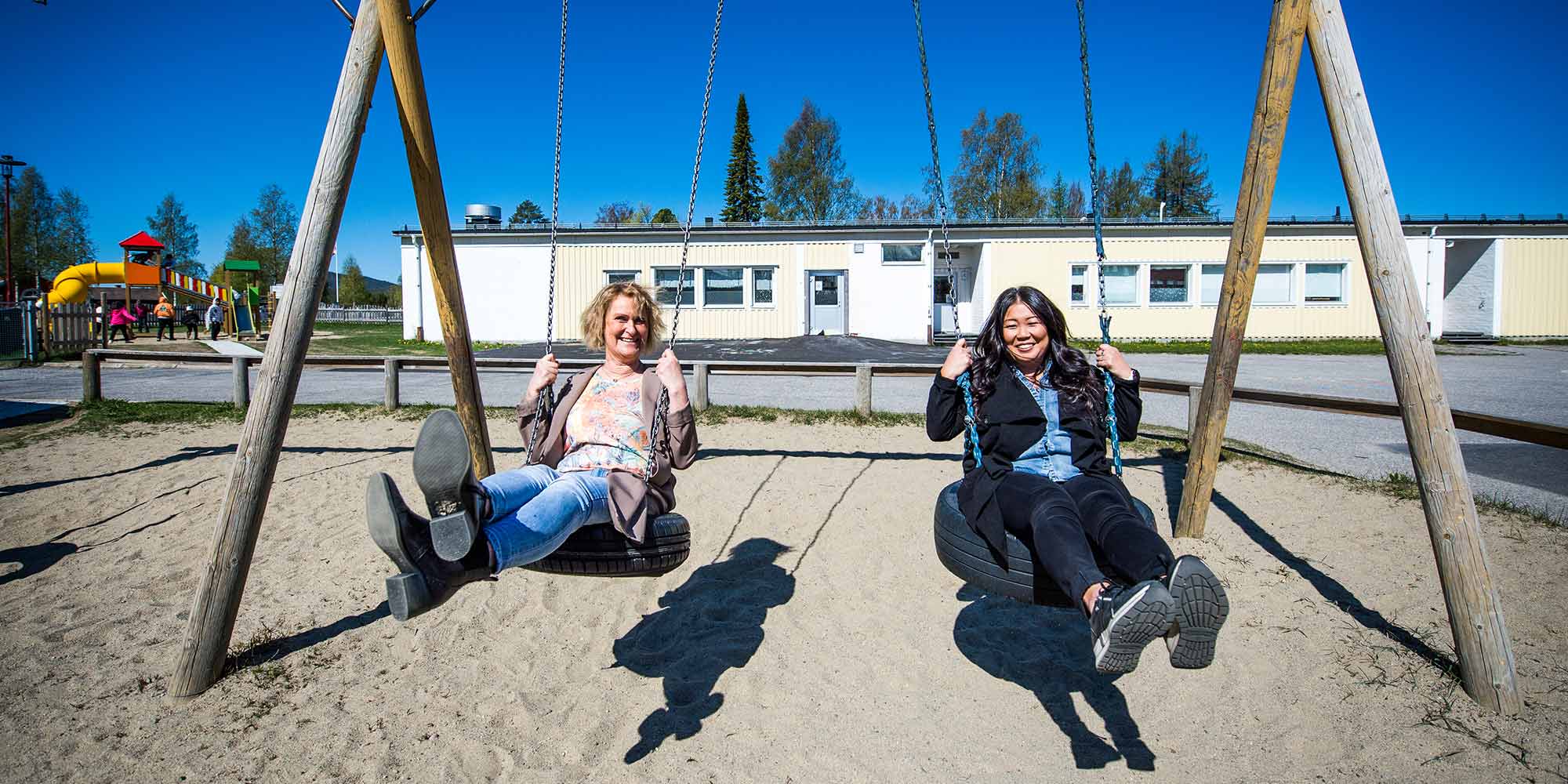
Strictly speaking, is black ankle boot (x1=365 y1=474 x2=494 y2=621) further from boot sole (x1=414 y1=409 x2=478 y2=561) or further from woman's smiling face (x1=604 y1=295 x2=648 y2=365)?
woman's smiling face (x1=604 y1=295 x2=648 y2=365)

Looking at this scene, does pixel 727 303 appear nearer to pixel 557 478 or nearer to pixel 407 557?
pixel 557 478

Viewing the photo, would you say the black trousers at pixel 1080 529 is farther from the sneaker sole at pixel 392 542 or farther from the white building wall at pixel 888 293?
the white building wall at pixel 888 293

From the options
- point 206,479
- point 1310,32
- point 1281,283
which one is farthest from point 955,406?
point 1281,283

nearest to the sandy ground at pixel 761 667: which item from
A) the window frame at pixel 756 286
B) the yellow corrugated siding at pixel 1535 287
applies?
the window frame at pixel 756 286

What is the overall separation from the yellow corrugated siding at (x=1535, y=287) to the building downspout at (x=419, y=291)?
93.5 feet

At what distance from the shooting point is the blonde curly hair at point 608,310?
3309mm

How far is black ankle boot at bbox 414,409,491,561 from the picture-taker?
2.10m

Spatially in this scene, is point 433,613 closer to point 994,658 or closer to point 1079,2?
point 994,658

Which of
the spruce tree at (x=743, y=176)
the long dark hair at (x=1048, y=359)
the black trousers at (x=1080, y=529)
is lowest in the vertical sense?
the black trousers at (x=1080, y=529)

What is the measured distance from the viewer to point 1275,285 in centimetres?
2036

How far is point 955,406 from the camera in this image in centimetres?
314

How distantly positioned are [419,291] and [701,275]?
7.62 meters

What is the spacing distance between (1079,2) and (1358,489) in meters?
4.14

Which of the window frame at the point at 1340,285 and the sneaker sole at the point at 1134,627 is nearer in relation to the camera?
the sneaker sole at the point at 1134,627
